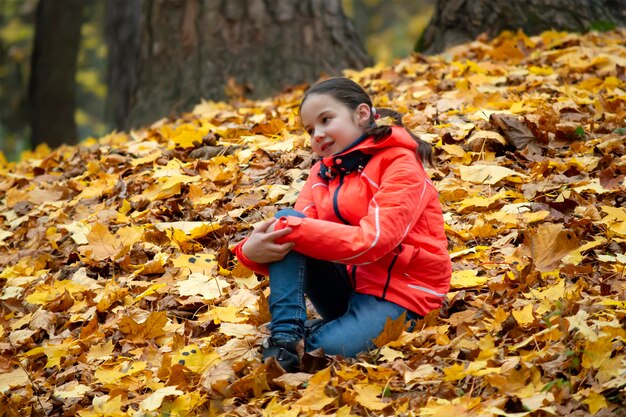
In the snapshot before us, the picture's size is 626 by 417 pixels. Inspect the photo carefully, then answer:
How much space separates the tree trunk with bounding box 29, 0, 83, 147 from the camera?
10445 millimetres

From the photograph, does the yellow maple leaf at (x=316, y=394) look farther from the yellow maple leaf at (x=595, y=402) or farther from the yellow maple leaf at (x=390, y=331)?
the yellow maple leaf at (x=595, y=402)

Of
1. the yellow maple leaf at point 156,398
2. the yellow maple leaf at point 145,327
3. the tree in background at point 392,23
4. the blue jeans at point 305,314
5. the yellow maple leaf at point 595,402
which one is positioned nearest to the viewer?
the yellow maple leaf at point 595,402

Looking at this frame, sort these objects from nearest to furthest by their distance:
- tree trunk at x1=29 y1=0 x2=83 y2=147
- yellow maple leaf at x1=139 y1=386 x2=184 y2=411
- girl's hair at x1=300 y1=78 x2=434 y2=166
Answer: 1. yellow maple leaf at x1=139 y1=386 x2=184 y2=411
2. girl's hair at x1=300 y1=78 x2=434 y2=166
3. tree trunk at x1=29 y1=0 x2=83 y2=147

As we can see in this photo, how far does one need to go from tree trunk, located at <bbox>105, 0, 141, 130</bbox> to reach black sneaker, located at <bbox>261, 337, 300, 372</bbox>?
711cm

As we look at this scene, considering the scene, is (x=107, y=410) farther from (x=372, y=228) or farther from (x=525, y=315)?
(x=525, y=315)

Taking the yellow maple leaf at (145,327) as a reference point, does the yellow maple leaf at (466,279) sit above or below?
above

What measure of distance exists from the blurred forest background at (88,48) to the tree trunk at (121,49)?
603 millimetres

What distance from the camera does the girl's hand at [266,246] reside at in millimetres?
2695

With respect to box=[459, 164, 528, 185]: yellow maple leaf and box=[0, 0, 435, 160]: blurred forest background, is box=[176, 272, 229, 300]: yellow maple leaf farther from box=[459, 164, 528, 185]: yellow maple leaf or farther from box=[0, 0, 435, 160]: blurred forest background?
box=[0, 0, 435, 160]: blurred forest background

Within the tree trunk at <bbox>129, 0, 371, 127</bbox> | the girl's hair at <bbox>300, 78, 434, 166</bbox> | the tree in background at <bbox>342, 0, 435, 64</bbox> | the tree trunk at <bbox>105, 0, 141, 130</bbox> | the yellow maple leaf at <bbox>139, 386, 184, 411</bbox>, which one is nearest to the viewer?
the yellow maple leaf at <bbox>139, 386, 184, 411</bbox>

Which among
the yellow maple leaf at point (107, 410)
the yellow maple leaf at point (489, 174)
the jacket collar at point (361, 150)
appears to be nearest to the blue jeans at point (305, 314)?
the jacket collar at point (361, 150)

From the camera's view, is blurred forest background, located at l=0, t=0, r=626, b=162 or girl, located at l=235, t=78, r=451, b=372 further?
blurred forest background, located at l=0, t=0, r=626, b=162

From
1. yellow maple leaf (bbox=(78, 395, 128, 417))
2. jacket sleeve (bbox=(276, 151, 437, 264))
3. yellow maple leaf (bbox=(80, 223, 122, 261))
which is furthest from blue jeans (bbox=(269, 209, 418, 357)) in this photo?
yellow maple leaf (bbox=(80, 223, 122, 261))

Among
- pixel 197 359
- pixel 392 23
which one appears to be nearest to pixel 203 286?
pixel 197 359
